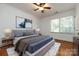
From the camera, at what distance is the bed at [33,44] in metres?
1.42

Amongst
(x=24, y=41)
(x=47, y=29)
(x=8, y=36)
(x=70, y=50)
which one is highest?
(x=47, y=29)

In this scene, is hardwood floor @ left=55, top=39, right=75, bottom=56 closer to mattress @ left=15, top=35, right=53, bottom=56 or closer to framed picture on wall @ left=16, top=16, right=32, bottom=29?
mattress @ left=15, top=35, right=53, bottom=56

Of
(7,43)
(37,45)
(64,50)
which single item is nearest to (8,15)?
(7,43)

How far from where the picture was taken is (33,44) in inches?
58.3

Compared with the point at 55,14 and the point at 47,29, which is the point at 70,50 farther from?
the point at 55,14

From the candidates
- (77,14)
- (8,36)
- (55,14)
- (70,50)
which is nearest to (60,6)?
(55,14)

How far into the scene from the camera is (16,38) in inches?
58.3

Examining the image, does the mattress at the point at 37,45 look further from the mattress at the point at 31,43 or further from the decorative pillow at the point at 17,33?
the decorative pillow at the point at 17,33

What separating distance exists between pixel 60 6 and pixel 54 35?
0.55 m

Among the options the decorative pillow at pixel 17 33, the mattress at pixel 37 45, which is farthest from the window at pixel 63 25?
the decorative pillow at pixel 17 33

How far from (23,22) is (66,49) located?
98 cm

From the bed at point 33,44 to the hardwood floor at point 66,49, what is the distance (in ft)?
0.64

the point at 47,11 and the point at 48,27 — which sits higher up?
the point at 47,11

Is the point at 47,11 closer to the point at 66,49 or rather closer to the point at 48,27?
the point at 48,27
